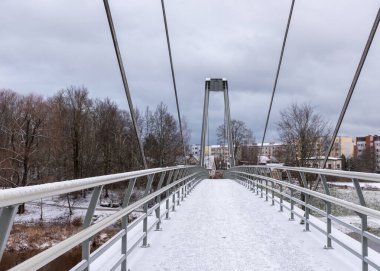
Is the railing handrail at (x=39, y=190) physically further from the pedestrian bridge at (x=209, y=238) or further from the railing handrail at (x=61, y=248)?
the railing handrail at (x=61, y=248)

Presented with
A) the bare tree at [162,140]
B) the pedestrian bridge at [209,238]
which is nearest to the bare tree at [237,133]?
the bare tree at [162,140]

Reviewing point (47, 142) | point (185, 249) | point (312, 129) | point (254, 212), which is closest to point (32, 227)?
point (47, 142)

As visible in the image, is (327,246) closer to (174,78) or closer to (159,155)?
(174,78)

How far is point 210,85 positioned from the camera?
155 feet

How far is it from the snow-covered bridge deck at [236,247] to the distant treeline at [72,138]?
35329 millimetres

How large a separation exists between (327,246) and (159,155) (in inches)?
1708

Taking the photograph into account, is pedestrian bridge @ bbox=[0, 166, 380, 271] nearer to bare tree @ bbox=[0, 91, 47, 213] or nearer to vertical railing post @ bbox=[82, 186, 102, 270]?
vertical railing post @ bbox=[82, 186, 102, 270]

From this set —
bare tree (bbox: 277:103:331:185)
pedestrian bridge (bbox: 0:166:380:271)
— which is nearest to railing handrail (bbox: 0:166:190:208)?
pedestrian bridge (bbox: 0:166:380:271)

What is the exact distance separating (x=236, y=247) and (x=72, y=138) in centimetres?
4477

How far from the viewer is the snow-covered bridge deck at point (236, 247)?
5320 millimetres

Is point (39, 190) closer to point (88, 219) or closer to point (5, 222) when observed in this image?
point (5, 222)

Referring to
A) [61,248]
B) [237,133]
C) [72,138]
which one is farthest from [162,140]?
[61,248]

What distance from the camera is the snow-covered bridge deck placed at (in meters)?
5.32

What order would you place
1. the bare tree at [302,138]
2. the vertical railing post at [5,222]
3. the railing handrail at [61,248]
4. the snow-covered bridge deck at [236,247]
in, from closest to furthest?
1. the vertical railing post at [5,222]
2. the railing handrail at [61,248]
3. the snow-covered bridge deck at [236,247]
4. the bare tree at [302,138]
